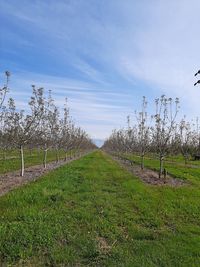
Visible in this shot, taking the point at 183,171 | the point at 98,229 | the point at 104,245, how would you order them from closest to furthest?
the point at 104,245, the point at 98,229, the point at 183,171

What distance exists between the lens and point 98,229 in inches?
359

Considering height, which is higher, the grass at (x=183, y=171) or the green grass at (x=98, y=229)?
the grass at (x=183, y=171)

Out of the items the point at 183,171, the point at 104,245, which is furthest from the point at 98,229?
the point at 183,171

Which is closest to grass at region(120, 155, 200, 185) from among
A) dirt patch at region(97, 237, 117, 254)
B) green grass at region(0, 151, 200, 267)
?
green grass at region(0, 151, 200, 267)

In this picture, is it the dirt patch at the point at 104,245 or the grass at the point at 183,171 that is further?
the grass at the point at 183,171

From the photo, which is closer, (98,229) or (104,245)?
(104,245)

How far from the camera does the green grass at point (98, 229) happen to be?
702 cm

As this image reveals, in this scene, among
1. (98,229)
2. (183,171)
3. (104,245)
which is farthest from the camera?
(183,171)

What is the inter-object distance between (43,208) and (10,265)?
4.62 meters

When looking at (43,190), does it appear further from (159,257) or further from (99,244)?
(159,257)

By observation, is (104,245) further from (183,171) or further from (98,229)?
(183,171)

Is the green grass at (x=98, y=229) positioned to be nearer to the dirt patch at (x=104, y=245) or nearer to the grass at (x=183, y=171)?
the dirt patch at (x=104, y=245)

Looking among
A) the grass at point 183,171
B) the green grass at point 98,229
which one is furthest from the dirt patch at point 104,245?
the grass at point 183,171

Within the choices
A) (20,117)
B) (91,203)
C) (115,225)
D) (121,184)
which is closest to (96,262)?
(115,225)
